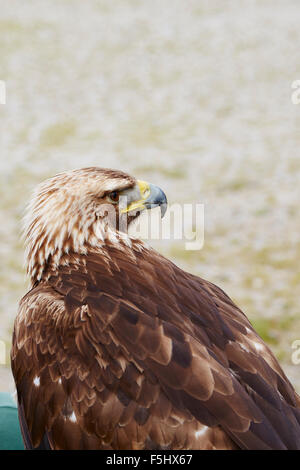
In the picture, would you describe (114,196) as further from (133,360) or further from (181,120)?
(181,120)

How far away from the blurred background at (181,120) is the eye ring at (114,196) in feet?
10.5

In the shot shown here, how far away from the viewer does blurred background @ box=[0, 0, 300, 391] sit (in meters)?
8.10

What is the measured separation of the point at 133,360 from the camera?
8.56 ft

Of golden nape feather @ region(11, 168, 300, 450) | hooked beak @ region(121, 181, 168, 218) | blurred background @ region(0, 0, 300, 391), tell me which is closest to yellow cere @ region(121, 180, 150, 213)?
hooked beak @ region(121, 181, 168, 218)

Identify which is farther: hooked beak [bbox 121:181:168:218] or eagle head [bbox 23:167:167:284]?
hooked beak [bbox 121:181:168:218]

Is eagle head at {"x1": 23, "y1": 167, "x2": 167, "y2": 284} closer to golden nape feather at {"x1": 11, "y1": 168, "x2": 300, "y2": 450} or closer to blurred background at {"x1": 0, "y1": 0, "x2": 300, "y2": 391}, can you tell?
golden nape feather at {"x1": 11, "y1": 168, "x2": 300, "y2": 450}

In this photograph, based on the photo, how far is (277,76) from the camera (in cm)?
1508

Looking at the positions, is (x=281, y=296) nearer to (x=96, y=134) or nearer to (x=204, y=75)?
(x=96, y=134)

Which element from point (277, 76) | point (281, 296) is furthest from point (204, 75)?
point (281, 296)

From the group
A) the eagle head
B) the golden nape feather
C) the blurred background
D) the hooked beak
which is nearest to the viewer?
the golden nape feather

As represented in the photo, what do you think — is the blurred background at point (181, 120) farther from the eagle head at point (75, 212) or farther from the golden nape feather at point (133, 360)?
the golden nape feather at point (133, 360)

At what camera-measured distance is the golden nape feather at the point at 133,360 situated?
250cm

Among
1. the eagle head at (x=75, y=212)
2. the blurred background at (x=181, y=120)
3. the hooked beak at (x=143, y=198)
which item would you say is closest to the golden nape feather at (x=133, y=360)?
the eagle head at (x=75, y=212)

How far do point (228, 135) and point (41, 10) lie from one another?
9963mm
